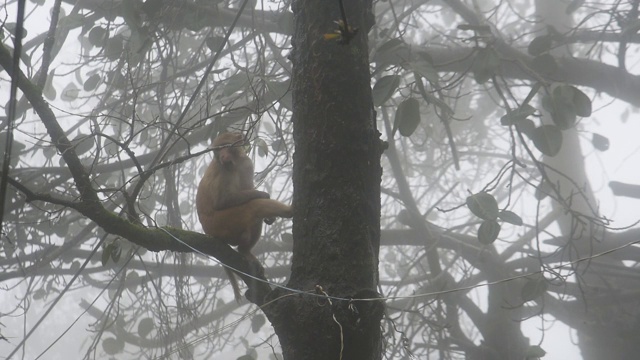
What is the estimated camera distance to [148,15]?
8.45ft

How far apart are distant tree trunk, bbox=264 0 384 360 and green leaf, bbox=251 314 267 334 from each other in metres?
1.59

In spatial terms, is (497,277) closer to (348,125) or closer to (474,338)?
(474,338)

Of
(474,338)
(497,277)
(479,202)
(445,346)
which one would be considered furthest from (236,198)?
(474,338)

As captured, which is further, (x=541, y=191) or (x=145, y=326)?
(x=145, y=326)

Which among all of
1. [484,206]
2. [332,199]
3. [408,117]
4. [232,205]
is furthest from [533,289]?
[332,199]

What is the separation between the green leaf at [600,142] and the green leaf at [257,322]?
6.47 feet

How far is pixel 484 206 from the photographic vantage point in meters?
2.27

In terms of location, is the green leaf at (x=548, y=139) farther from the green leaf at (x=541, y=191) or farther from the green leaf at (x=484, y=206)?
the green leaf at (x=484, y=206)

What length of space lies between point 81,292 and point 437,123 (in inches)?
116

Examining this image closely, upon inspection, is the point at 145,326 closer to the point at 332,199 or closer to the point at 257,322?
the point at 257,322

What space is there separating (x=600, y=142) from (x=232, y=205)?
2016 mm

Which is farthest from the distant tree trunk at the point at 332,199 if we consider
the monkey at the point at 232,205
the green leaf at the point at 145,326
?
the green leaf at the point at 145,326

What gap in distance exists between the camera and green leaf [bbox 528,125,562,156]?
2.53 metres

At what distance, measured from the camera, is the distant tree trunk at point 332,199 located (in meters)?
1.25
